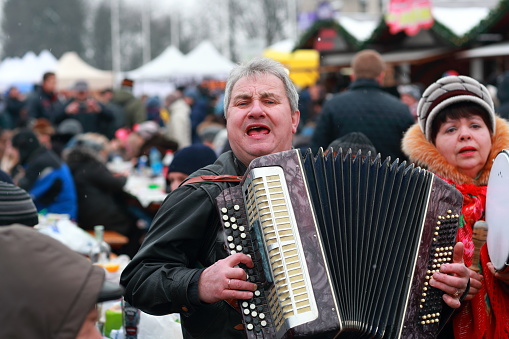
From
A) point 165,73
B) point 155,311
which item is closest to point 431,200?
point 155,311

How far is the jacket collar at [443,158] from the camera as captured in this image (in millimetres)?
3221

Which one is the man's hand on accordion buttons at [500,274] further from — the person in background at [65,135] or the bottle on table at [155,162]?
the person in background at [65,135]

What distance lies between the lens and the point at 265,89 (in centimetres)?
285

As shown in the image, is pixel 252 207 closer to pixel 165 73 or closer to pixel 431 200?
pixel 431 200

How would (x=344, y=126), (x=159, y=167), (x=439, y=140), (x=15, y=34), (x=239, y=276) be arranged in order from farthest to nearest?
(x=15, y=34) → (x=159, y=167) → (x=344, y=126) → (x=439, y=140) → (x=239, y=276)

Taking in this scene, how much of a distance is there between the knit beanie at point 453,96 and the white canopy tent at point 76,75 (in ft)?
73.9

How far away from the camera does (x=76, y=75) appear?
25188mm

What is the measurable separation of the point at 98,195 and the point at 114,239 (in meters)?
0.65

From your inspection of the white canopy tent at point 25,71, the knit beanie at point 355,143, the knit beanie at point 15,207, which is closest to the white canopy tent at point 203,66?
the white canopy tent at point 25,71

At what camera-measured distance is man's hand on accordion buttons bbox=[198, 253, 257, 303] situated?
2.43m

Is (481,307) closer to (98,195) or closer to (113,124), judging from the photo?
(98,195)

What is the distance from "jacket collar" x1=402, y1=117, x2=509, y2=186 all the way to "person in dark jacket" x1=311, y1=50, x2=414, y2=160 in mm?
1989

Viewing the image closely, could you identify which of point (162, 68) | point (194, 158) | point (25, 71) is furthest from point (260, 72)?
point (25, 71)

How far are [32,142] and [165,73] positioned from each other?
1396 centimetres
